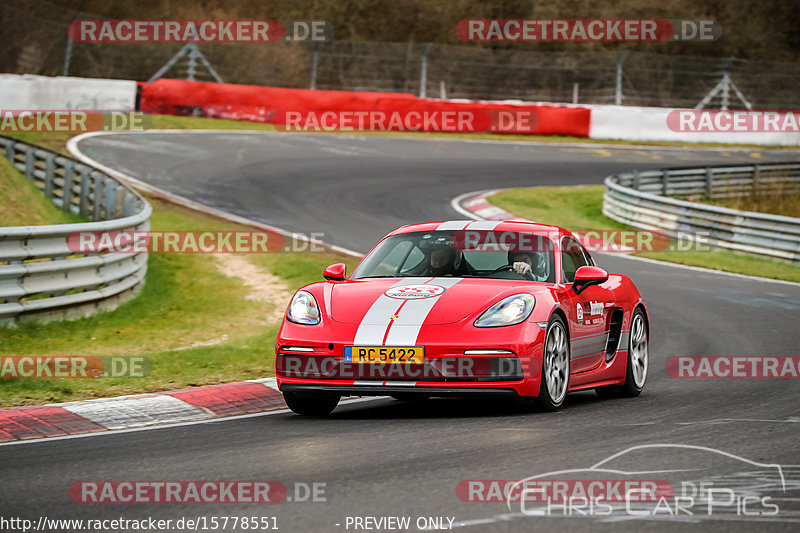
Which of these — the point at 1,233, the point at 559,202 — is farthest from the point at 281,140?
the point at 1,233

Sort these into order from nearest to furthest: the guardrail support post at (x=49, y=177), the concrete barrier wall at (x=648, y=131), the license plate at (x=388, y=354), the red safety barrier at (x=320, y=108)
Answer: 1. the license plate at (x=388, y=354)
2. the guardrail support post at (x=49, y=177)
3. the red safety barrier at (x=320, y=108)
4. the concrete barrier wall at (x=648, y=131)

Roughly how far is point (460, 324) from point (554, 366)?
0.81 meters

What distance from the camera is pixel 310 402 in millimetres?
7691

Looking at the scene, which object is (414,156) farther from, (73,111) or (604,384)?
(604,384)

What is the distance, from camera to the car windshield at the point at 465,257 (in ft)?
26.8

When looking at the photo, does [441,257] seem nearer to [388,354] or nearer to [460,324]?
[460,324]

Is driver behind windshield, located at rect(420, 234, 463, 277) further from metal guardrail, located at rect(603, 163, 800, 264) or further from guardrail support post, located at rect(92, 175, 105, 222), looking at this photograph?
metal guardrail, located at rect(603, 163, 800, 264)

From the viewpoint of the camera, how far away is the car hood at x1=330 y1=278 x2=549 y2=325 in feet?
24.0

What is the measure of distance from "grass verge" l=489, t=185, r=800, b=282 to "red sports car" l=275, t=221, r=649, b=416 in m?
10.1
